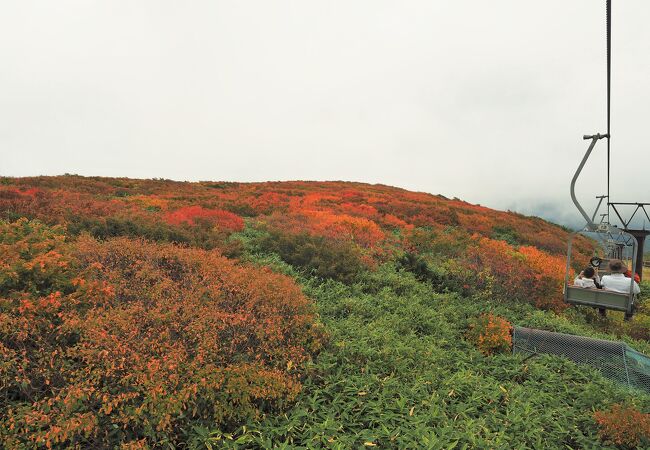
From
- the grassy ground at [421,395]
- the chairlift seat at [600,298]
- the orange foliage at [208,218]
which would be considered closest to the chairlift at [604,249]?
the chairlift seat at [600,298]

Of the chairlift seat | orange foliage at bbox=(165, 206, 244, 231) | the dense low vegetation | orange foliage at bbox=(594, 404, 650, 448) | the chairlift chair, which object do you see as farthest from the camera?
orange foliage at bbox=(165, 206, 244, 231)

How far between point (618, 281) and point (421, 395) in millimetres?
5838

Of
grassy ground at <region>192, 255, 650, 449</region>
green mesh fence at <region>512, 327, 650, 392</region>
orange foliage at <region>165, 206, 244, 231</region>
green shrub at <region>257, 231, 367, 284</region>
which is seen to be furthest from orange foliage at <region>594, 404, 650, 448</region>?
orange foliage at <region>165, 206, 244, 231</region>

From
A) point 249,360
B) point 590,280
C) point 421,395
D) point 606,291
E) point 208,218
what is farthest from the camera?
point 208,218

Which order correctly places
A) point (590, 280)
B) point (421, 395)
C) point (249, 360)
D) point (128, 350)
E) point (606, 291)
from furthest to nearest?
point (590, 280) → point (606, 291) → point (421, 395) → point (249, 360) → point (128, 350)

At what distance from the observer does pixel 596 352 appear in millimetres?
6883

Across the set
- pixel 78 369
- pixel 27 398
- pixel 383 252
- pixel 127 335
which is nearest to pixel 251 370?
pixel 127 335

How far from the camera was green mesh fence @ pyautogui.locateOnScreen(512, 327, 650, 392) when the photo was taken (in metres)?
6.32

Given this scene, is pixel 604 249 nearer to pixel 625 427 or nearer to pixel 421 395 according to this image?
pixel 625 427

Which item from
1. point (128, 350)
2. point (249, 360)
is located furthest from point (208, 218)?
point (128, 350)

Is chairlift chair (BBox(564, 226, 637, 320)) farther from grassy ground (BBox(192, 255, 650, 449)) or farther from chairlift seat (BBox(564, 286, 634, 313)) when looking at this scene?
grassy ground (BBox(192, 255, 650, 449))

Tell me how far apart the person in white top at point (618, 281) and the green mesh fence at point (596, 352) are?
5.11 ft

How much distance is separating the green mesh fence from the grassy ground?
1.35 ft

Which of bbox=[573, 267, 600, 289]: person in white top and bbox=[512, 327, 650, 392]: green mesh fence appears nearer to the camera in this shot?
bbox=[512, 327, 650, 392]: green mesh fence
